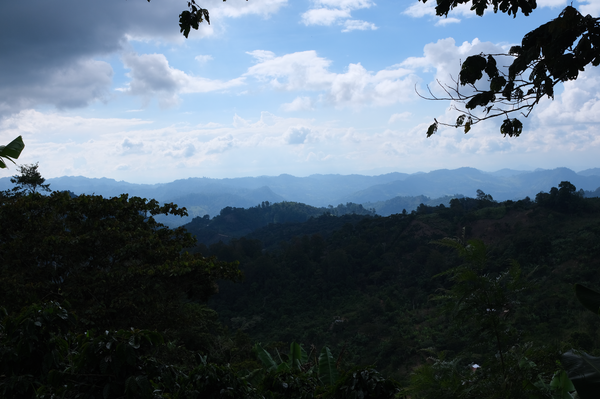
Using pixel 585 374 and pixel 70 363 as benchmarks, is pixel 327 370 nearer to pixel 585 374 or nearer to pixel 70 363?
pixel 70 363

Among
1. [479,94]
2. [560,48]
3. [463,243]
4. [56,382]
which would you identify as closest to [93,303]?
[56,382]

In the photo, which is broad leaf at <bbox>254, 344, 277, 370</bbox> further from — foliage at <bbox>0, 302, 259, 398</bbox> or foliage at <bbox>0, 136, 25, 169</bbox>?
foliage at <bbox>0, 136, 25, 169</bbox>

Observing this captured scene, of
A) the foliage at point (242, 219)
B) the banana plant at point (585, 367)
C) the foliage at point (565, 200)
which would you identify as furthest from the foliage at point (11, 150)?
the foliage at point (242, 219)

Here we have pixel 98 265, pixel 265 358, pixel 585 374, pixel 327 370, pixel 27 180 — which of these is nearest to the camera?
pixel 585 374

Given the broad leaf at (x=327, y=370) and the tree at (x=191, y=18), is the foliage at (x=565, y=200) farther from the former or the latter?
the tree at (x=191, y=18)

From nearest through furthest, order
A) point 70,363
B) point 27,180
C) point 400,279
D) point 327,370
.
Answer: point 70,363 < point 327,370 < point 27,180 < point 400,279

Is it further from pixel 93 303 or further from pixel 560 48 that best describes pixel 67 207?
pixel 560 48

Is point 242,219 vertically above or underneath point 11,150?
underneath

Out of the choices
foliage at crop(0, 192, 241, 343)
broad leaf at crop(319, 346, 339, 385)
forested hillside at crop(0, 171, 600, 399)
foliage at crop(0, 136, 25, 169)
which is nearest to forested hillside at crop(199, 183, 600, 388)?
forested hillside at crop(0, 171, 600, 399)

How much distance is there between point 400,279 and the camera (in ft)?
110

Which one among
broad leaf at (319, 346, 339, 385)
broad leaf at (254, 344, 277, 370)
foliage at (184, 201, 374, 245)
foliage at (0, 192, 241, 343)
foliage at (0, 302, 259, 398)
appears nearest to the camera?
foliage at (0, 302, 259, 398)

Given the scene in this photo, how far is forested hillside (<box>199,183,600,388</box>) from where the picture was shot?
20.9 m

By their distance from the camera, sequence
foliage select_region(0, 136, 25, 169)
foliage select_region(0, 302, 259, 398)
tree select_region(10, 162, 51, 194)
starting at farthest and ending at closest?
tree select_region(10, 162, 51, 194) → foliage select_region(0, 136, 25, 169) → foliage select_region(0, 302, 259, 398)

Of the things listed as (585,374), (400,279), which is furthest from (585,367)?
(400,279)
